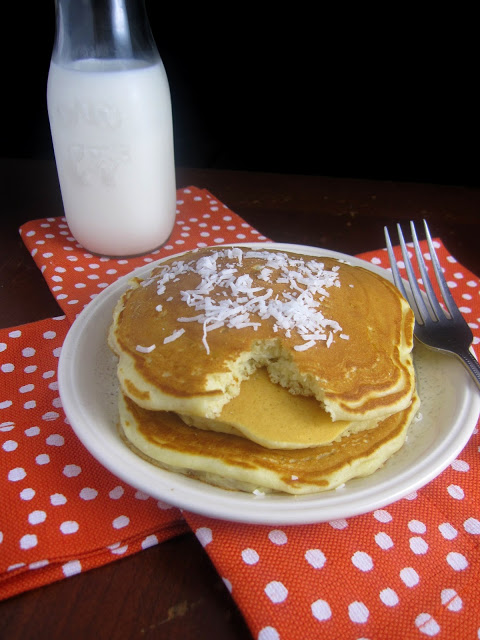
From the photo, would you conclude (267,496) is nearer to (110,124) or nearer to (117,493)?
(117,493)

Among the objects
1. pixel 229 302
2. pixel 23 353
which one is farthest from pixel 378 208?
pixel 23 353

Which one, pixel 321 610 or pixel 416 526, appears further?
pixel 416 526

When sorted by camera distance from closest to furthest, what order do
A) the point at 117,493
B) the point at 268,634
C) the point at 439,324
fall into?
the point at 268,634 < the point at 117,493 < the point at 439,324

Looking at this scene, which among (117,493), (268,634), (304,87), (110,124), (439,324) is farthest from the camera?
(304,87)

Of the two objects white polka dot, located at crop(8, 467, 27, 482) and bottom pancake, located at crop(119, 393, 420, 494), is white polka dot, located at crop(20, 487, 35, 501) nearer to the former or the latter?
→ white polka dot, located at crop(8, 467, 27, 482)

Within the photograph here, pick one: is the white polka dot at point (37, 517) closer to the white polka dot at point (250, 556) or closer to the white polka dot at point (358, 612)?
the white polka dot at point (250, 556)

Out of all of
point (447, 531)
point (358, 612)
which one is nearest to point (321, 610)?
point (358, 612)

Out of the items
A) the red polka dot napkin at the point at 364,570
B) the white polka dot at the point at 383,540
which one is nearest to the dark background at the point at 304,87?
the red polka dot napkin at the point at 364,570
